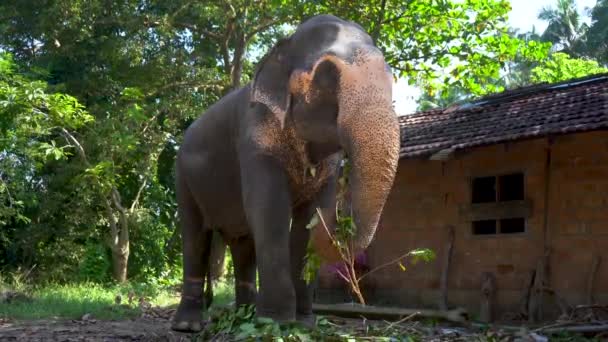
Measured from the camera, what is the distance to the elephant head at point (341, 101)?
171 inches

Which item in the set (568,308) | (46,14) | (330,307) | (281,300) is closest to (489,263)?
(568,308)

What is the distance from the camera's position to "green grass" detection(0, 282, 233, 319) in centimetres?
995

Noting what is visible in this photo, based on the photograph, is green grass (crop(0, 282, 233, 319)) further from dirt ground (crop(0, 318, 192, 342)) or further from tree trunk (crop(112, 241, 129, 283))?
tree trunk (crop(112, 241, 129, 283))

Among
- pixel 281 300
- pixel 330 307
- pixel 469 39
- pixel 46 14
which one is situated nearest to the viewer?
pixel 281 300

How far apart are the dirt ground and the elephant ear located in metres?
2.10

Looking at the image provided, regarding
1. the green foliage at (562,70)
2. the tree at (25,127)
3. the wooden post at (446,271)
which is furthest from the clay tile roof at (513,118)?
the green foliage at (562,70)

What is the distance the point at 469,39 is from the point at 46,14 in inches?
347

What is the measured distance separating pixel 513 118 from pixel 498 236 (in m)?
1.63

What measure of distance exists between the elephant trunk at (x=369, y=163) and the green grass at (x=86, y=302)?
20.2ft

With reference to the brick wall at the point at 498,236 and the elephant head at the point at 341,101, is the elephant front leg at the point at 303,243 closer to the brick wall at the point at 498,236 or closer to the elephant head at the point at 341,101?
the elephant head at the point at 341,101

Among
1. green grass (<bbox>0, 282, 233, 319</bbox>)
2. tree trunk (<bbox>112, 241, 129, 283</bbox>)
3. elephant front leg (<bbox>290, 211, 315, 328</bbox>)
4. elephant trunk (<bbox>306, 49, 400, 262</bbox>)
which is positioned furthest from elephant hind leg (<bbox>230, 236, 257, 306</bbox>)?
tree trunk (<bbox>112, 241, 129, 283</bbox>)

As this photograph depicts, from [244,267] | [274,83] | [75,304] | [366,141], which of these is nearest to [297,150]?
[274,83]

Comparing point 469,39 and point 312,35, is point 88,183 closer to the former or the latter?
point 469,39

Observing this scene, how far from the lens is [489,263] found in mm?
10859
